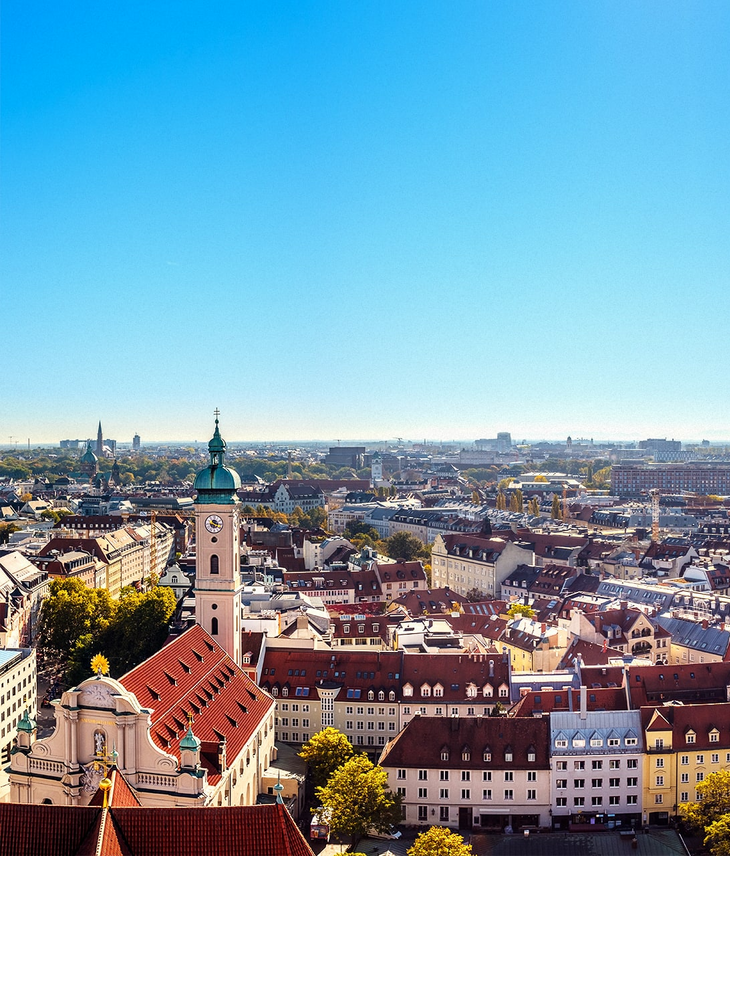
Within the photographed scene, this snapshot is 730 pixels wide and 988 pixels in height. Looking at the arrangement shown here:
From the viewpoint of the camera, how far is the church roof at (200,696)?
23.0 feet

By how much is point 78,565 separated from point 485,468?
3960 centimetres

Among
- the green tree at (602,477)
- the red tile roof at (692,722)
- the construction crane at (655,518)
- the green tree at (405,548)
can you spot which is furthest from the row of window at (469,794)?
the green tree at (602,477)

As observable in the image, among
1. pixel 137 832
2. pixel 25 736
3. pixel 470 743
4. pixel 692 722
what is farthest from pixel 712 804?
pixel 25 736

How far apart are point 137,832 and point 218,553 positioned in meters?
5.93

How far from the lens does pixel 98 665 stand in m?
6.35

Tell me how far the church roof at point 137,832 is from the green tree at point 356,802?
279 cm

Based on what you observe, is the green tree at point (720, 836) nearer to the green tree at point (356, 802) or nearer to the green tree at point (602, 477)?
the green tree at point (356, 802)

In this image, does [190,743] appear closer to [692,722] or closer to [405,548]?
[692,722]

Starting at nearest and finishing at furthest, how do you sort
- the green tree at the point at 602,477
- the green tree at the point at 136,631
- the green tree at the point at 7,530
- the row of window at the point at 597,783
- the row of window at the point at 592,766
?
the row of window at the point at 597,783, the row of window at the point at 592,766, the green tree at the point at 136,631, the green tree at the point at 7,530, the green tree at the point at 602,477

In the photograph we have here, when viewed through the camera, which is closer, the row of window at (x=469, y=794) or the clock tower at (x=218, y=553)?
the row of window at (x=469, y=794)

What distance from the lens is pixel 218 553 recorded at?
33.1 feet

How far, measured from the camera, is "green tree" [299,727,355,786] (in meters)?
8.58

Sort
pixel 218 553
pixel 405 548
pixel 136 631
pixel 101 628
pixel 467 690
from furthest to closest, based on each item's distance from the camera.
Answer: pixel 405 548, pixel 101 628, pixel 136 631, pixel 467 690, pixel 218 553
